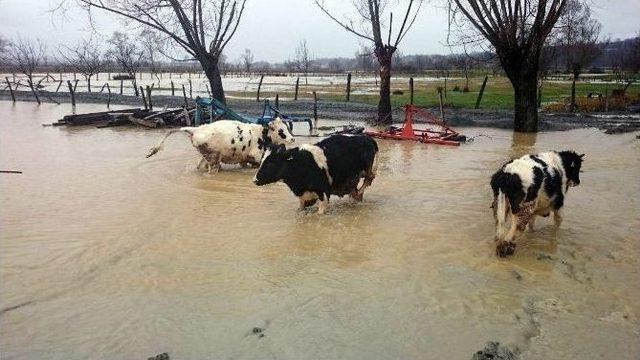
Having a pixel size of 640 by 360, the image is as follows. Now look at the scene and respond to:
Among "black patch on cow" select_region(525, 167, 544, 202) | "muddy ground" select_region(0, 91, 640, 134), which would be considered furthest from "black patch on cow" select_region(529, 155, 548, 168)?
"muddy ground" select_region(0, 91, 640, 134)

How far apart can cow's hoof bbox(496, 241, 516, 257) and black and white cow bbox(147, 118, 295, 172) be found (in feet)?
20.4

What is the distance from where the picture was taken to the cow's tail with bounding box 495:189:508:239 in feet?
18.9

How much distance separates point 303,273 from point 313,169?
2.21 m

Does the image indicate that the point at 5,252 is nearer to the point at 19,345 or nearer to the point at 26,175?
the point at 19,345

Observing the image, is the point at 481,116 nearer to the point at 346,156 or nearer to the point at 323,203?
the point at 346,156

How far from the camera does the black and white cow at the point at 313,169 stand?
294 inches

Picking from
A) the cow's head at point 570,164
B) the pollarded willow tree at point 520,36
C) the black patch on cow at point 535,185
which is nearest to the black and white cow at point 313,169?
the black patch on cow at point 535,185

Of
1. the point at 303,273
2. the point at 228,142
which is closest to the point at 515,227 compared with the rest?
the point at 303,273

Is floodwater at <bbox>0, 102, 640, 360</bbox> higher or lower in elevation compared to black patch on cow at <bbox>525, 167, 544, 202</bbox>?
lower

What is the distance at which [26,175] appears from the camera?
10438mm

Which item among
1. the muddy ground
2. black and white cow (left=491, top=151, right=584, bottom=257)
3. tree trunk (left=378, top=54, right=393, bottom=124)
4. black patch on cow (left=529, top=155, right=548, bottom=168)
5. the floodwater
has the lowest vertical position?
the floodwater

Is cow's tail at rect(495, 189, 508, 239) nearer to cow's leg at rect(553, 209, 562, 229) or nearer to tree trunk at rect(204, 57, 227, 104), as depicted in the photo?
cow's leg at rect(553, 209, 562, 229)

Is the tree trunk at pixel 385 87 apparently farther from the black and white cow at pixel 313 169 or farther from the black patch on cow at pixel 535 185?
the black patch on cow at pixel 535 185

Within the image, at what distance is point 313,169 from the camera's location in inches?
293
